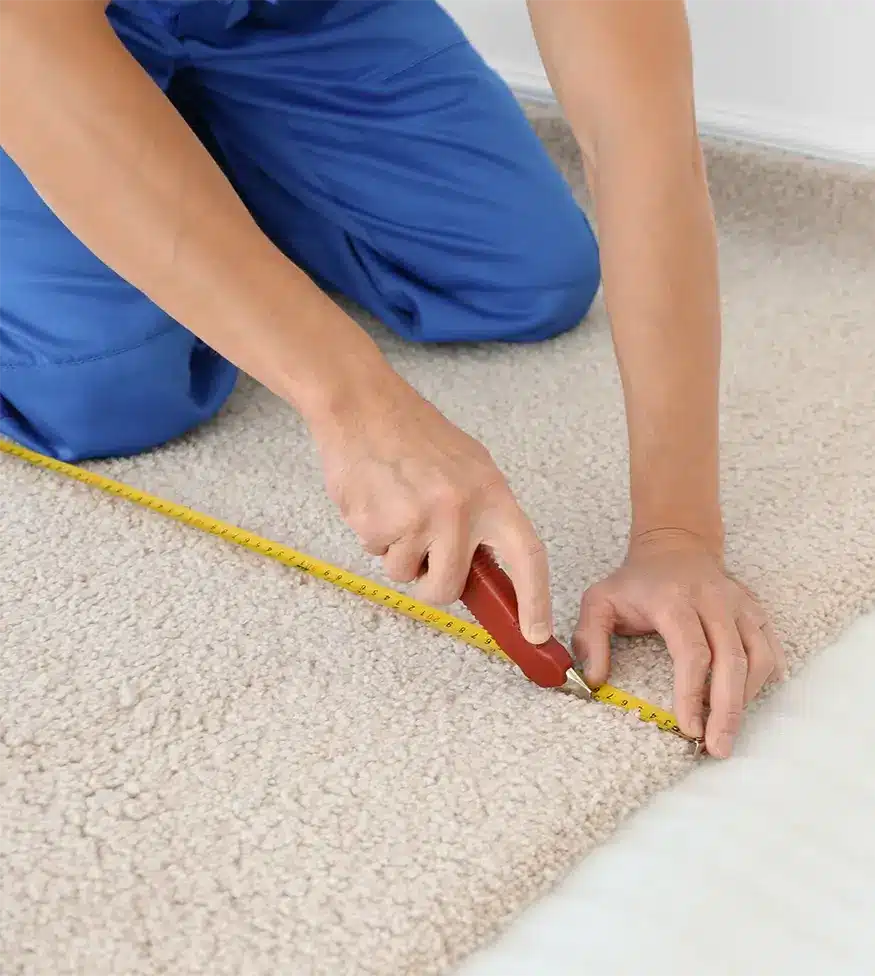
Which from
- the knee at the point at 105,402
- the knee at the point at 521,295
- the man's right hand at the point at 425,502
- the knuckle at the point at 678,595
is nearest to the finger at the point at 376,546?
the man's right hand at the point at 425,502

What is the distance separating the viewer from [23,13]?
2.55ft

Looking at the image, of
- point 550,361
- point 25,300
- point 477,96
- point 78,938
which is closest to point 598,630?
point 78,938

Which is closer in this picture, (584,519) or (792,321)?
(584,519)

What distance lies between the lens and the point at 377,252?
57.5 inches

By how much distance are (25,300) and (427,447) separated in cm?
63

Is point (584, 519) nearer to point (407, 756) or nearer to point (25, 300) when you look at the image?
point (407, 756)

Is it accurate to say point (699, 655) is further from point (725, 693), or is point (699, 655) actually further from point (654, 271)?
point (654, 271)

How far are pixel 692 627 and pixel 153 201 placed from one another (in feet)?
1.58

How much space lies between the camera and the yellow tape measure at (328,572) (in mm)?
825

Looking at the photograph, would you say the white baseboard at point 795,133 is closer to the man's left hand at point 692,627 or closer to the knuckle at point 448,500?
the man's left hand at point 692,627

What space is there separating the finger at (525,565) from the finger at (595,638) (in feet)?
0.33

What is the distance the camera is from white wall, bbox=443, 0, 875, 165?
157cm

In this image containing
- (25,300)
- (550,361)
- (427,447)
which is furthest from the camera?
(550,361)

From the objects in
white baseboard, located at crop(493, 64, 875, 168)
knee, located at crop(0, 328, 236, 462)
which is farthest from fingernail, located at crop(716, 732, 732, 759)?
white baseboard, located at crop(493, 64, 875, 168)
